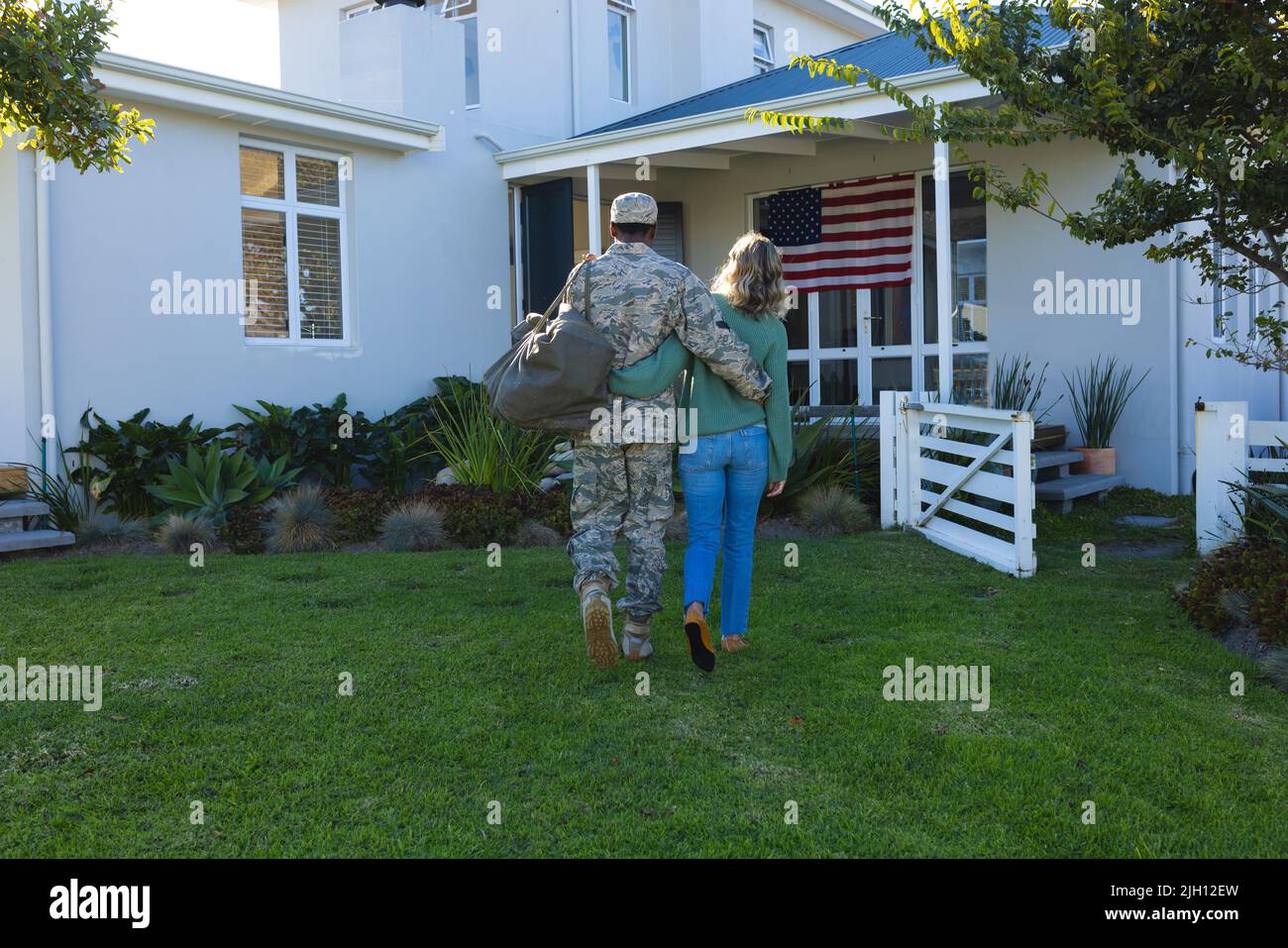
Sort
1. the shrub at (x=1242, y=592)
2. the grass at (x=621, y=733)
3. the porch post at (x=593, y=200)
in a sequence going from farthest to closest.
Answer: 1. the porch post at (x=593, y=200)
2. the shrub at (x=1242, y=592)
3. the grass at (x=621, y=733)

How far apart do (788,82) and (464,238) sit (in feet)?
13.0

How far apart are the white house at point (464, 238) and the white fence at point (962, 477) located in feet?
2.37

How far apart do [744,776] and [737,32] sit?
46.1 ft

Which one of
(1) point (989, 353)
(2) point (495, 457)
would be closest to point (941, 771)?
(2) point (495, 457)

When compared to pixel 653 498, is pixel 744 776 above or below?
below

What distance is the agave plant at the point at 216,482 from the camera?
27.7ft

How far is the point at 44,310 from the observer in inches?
330

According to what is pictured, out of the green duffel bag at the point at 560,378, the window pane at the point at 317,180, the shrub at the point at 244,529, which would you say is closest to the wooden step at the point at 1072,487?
the green duffel bag at the point at 560,378

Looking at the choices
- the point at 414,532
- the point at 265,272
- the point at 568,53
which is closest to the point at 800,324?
the point at 568,53

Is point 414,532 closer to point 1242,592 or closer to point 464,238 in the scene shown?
point 464,238

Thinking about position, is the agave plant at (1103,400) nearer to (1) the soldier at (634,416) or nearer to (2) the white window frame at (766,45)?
(1) the soldier at (634,416)

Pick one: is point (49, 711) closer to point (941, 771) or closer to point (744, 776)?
point (744, 776)

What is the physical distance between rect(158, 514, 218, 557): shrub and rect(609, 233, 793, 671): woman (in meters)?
4.67
